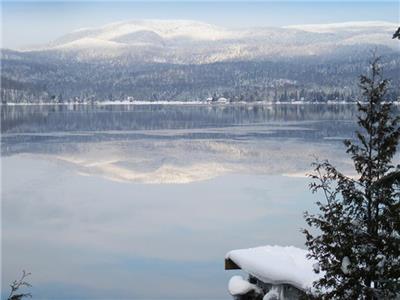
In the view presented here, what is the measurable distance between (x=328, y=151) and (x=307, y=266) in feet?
96.2

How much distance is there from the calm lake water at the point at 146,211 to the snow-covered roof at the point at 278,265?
10.1 feet

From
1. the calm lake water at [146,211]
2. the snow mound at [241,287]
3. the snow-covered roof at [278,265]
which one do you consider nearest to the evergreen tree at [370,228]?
the snow-covered roof at [278,265]

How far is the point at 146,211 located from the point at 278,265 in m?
13.8

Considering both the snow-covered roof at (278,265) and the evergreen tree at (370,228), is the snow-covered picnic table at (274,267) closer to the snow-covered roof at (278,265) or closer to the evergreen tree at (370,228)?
the snow-covered roof at (278,265)

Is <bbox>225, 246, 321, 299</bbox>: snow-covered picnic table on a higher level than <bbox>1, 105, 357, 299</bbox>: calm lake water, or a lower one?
higher

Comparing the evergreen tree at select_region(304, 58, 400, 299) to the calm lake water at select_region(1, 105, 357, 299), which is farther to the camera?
the calm lake water at select_region(1, 105, 357, 299)

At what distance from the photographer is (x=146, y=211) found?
23953 millimetres

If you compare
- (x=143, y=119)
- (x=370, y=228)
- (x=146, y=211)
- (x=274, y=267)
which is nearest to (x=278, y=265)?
(x=274, y=267)

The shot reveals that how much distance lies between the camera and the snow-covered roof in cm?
974

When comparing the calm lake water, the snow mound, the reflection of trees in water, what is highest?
the snow mound

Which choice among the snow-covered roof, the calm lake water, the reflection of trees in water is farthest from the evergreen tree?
the reflection of trees in water

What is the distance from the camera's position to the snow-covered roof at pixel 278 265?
383 inches

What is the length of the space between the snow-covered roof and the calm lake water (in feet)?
10.1

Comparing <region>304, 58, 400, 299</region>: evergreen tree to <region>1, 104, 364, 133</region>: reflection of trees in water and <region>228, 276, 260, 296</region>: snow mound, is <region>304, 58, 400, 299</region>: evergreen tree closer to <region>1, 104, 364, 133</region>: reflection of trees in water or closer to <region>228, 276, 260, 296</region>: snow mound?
<region>228, 276, 260, 296</region>: snow mound
